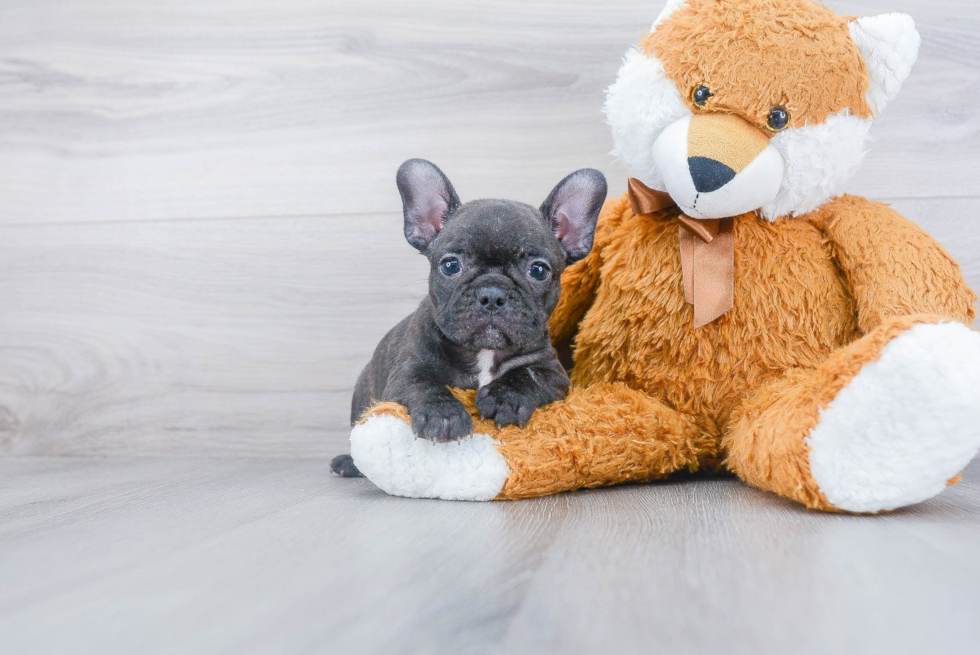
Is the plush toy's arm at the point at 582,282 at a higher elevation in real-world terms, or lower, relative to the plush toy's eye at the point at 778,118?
lower

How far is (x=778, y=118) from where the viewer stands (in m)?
1.10

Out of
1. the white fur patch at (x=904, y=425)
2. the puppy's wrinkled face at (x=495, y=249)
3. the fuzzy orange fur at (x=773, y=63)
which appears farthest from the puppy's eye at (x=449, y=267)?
the white fur patch at (x=904, y=425)

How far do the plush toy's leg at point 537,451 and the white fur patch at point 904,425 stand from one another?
274 millimetres

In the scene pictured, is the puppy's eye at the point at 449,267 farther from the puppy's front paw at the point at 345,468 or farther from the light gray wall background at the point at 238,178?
the light gray wall background at the point at 238,178

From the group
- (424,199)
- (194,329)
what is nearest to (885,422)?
(424,199)

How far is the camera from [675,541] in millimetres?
817

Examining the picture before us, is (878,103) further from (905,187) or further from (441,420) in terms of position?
(441,420)

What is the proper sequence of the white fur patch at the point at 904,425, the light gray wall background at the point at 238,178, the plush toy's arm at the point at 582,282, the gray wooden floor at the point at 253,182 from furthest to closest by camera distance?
the light gray wall background at the point at 238,178
the gray wooden floor at the point at 253,182
the plush toy's arm at the point at 582,282
the white fur patch at the point at 904,425

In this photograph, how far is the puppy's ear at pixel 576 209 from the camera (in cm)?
124

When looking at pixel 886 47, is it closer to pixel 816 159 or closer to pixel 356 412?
pixel 816 159

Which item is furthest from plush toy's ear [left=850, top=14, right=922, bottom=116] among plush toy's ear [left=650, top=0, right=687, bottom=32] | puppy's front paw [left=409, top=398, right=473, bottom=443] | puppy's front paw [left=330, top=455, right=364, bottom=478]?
puppy's front paw [left=330, top=455, right=364, bottom=478]

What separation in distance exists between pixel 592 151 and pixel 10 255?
1460 mm

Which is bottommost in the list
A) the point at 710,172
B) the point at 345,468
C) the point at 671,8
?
the point at 345,468

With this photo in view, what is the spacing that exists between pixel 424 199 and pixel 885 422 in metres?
0.77
